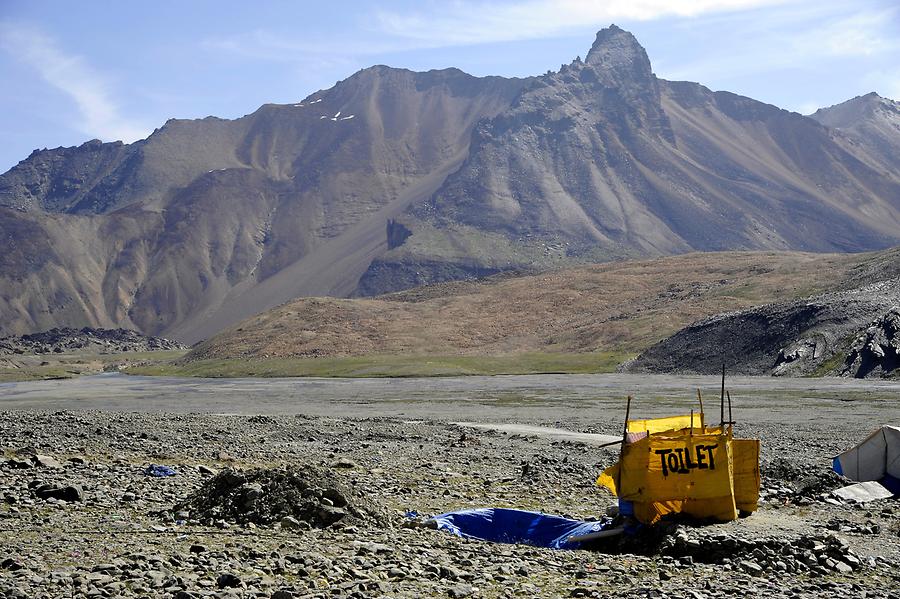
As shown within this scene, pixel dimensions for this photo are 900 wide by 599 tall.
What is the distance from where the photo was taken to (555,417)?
57250mm

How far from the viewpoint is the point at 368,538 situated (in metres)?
17.4

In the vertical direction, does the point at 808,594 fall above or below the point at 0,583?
below

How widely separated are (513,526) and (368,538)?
385cm

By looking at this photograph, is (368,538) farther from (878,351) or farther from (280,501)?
(878,351)

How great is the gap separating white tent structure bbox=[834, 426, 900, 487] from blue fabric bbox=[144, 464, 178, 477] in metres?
17.7

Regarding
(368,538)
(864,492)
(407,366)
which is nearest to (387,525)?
(368,538)

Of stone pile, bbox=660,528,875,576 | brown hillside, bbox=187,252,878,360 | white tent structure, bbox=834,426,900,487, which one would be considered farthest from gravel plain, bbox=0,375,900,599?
brown hillside, bbox=187,252,878,360

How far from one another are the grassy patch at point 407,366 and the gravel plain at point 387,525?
250 feet

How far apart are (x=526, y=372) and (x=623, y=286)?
7294 centimetres

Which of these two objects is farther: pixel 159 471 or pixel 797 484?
pixel 159 471

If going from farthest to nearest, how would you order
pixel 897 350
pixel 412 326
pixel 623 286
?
pixel 623 286, pixel 412 326, pixel 897 350

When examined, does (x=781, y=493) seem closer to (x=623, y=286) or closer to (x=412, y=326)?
(x=412, y=326)

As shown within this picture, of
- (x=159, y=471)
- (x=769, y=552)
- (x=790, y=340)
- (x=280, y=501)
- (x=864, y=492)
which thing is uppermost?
(x=790, y=340)

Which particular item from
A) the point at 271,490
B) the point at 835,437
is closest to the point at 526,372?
the point at 835,437
